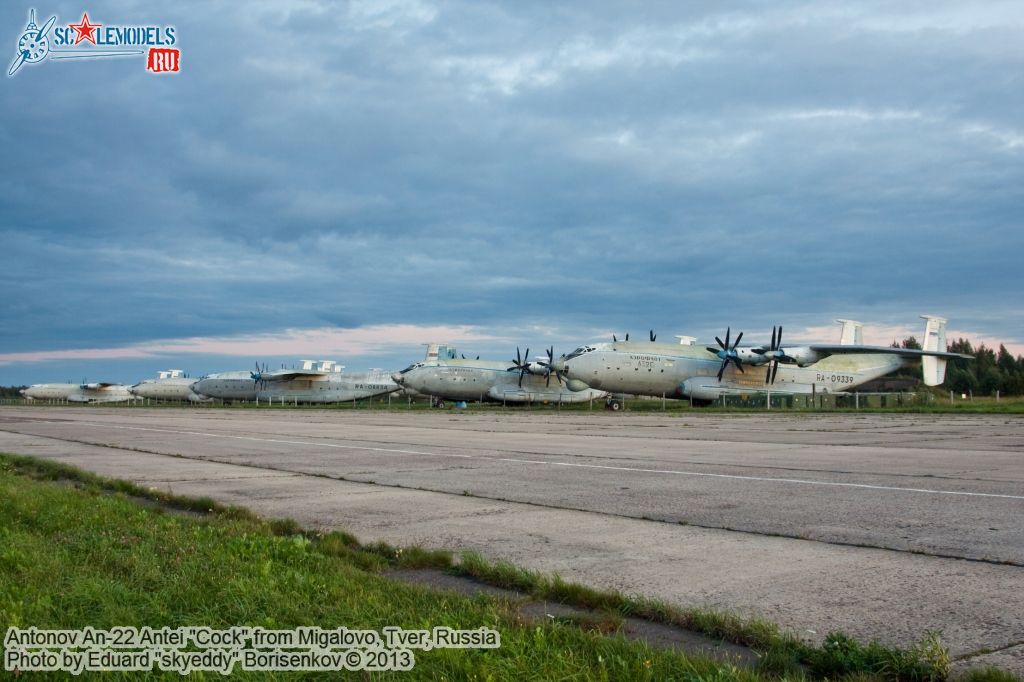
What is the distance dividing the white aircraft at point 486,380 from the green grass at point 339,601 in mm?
60735

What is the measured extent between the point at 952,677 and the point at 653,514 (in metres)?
5.01

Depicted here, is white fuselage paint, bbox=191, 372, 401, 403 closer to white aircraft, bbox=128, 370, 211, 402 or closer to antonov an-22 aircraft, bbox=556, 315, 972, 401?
white aircraft, bbox=128, 370, 211, 402

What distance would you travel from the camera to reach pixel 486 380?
228 feet

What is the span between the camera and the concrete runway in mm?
5070

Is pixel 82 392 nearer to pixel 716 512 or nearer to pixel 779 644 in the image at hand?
pixel 716 512

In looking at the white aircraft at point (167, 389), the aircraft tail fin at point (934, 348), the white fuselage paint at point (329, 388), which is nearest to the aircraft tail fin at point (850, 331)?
the aircraft tail fin at point (934, 348)

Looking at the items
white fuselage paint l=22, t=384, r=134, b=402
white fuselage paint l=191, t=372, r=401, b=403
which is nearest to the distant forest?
white fuselage paint l=191, t=372, r=401, b=403

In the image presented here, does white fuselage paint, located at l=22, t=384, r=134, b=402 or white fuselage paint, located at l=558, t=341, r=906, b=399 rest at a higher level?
white fuselage paint, located at l=558, t=341, r=906, b=399

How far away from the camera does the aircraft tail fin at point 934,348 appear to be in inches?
2640

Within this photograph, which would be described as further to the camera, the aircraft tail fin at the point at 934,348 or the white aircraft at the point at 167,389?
the white aircraft at the point at 167,389

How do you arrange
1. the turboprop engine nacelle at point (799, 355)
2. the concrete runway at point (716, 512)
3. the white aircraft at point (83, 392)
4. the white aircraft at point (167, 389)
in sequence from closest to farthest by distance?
the concrete runway at point (716, 512)
the turboprop engine nacelle at point (799, 355)
the white aircraft at point (167, 389)
the white aircraft at point (83, 392)

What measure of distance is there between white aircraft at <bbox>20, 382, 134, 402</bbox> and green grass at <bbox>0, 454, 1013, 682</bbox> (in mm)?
127388

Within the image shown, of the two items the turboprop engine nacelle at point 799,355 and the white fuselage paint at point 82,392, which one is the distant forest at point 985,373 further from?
the white fuselage paint at point 82,392

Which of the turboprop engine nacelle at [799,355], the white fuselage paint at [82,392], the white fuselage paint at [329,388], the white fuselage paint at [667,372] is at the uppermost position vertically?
the turboprop engine nacelle at [799,355]
